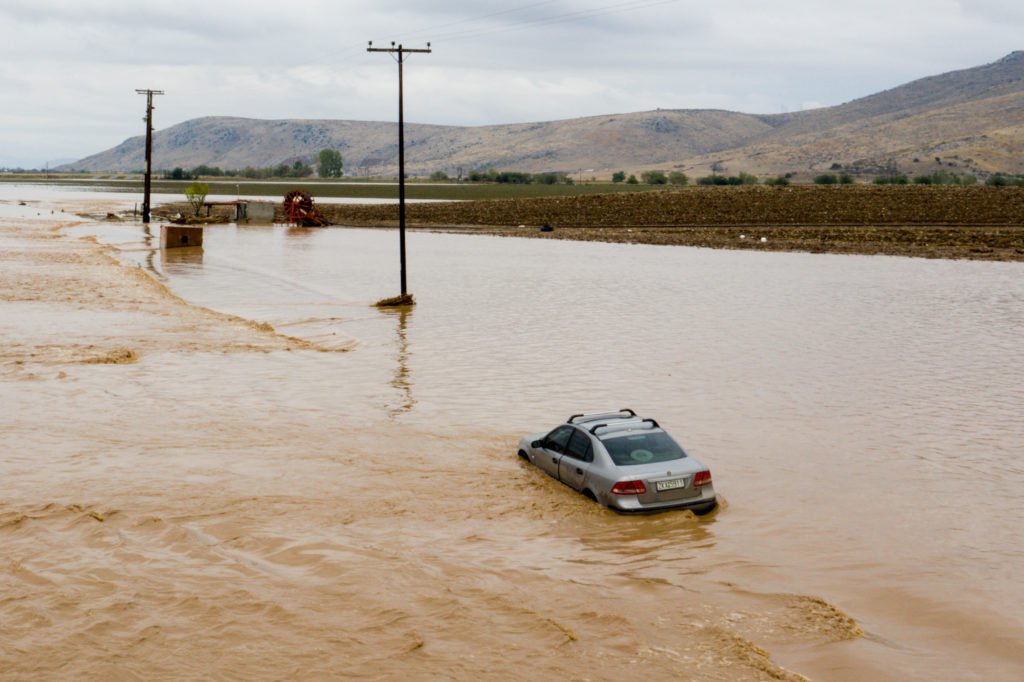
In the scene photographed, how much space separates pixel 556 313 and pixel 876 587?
26347mm

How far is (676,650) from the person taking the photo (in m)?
10.4

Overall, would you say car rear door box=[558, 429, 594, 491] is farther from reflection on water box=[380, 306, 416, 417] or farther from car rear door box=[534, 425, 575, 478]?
reflection on water box=[380, 306, 416, 417]

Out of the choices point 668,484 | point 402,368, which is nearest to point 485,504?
point 668,484

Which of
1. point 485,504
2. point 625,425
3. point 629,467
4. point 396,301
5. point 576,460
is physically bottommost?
point 485,504

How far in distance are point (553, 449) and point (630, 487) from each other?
2.39 m

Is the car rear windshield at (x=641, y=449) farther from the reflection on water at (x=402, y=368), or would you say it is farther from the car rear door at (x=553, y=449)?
the reflection on water at (x=402, y=368)

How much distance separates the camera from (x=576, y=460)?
50.9 ft

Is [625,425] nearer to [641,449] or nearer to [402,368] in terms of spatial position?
[641,449]

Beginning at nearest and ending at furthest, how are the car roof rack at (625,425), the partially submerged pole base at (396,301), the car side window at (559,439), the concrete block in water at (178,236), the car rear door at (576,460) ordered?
the car rear door at (576,460) → the car roof rack at (625,425) → the car side window at (559,439) → the partially submerged pole base at (396,301) → the concrete block in water at (178,236)

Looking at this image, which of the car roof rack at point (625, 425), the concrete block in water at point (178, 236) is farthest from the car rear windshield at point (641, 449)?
the concrete block in water at point (178, 236)

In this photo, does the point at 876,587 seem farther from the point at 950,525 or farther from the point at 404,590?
the point at 404,590

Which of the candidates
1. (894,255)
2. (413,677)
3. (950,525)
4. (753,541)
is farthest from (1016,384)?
(894,255)

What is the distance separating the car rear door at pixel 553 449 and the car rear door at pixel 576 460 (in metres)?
Result: 0.14

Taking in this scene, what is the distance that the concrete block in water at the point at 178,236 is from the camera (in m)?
64.3
